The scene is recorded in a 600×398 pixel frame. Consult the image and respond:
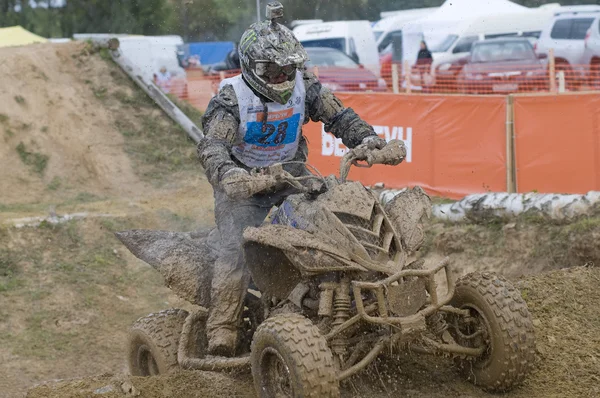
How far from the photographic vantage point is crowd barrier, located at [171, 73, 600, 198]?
10531mm

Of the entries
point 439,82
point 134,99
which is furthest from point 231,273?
point 439,82

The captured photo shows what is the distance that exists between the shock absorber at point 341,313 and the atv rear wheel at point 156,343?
151 cm

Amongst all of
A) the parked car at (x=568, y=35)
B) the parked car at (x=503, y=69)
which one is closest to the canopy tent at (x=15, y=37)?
the parked car at (x=503, y=69)

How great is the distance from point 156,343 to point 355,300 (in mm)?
1863

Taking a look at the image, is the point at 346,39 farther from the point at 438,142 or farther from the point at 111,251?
the point at 111,251

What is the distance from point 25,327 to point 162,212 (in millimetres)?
3399

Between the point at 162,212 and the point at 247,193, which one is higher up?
the point at 247,193

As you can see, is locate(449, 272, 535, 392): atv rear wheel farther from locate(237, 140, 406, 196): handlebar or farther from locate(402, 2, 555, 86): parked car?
locate(402, 2, 555, 86): parked car

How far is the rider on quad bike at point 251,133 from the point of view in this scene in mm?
5602

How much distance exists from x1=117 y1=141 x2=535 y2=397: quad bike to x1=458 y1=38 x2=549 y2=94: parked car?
513 inches

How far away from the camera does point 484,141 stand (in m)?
11.5

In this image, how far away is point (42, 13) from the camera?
33.3 metres

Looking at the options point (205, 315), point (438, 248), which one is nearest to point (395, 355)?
point (205, 315)

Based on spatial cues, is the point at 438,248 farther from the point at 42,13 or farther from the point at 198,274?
the point at 42,13
